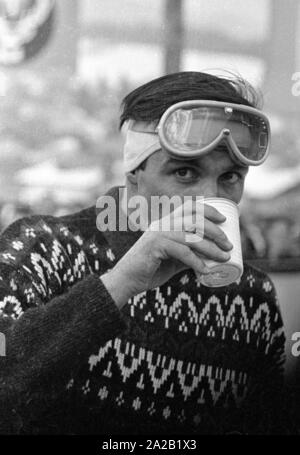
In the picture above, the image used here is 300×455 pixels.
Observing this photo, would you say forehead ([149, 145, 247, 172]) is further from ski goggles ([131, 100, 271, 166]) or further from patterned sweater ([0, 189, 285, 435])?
patterned sweater ([0, 189, 285, 435])

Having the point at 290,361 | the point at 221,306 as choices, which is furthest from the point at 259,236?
the point at 221,306

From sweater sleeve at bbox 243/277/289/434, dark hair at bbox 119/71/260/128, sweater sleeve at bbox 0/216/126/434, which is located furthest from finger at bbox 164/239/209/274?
sweater sleeve at bbox 243/277/289/434

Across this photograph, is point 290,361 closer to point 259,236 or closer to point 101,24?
point 259,236

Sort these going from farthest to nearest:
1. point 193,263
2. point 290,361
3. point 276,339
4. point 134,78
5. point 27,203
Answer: point 134,78, point 27,203, point 290,361, point 276,339, point 193,263

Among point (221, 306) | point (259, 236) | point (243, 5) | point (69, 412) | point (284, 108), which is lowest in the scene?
point (69, 412)

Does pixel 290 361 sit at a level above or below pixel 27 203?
below

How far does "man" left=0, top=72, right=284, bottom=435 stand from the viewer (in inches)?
42.8

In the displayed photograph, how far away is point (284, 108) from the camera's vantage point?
2.70 metres

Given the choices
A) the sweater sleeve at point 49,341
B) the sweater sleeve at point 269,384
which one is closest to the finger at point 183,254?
the sweater sleeve at point 49,341

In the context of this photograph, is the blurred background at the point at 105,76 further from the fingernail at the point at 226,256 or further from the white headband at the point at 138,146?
the fingernail at the point at 226,256

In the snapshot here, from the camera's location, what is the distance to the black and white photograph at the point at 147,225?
110 cm

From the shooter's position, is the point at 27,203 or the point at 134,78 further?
the point at 134,78

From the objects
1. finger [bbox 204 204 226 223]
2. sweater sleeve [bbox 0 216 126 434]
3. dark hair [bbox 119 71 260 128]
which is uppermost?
dark hair [bbox 119 71 260 128]

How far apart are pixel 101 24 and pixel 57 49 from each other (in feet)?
0.57
